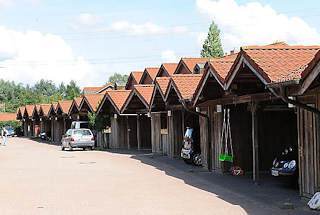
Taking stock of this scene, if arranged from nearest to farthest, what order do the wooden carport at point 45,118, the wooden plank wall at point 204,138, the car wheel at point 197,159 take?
the wooden plank wall at point 204,138, the car wheel at point 197,159, the wooden carport at point 45,118

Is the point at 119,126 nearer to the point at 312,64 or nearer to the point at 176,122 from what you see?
the point at 176,122

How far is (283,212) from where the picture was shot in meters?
10.9

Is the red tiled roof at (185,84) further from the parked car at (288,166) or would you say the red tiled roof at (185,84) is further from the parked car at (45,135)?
the parked car at (45,135)

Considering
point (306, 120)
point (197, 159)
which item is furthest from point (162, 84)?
point (306, 120)

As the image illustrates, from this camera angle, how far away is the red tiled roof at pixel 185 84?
20.9m

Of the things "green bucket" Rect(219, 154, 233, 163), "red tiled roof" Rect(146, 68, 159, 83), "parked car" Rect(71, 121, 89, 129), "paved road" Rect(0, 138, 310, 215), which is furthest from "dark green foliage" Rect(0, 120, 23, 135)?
"green bucket" Rect(219, 154, 233, 163)

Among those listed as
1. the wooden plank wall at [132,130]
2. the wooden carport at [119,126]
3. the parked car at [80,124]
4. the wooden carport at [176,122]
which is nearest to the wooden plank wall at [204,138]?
the wooden carport at [176,122]

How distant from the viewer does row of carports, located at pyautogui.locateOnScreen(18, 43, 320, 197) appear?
12.0 metres

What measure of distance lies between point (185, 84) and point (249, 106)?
4866 millimetres

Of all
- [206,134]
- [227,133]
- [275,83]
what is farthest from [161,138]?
[275,83]

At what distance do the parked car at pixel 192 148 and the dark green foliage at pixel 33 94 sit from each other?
9748cm

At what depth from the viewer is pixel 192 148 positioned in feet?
73.4

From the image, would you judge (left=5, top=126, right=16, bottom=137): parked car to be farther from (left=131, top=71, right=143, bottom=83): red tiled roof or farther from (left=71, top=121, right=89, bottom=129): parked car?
(left=71, top=121, right=89, bottom=129): parked car

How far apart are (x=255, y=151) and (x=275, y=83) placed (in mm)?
4334
